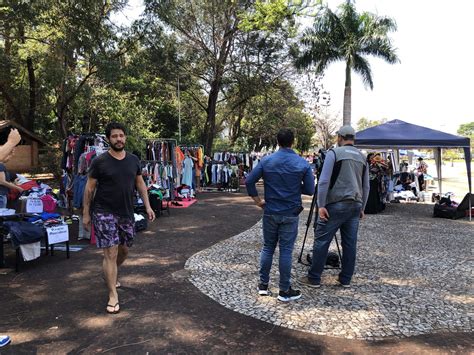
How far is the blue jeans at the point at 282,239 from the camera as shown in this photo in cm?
394

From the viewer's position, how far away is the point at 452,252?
21.1ft

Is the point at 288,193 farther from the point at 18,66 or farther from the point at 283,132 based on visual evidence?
the point at 18,66

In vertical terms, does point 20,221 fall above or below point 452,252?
above

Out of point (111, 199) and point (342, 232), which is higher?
point (111, 199)

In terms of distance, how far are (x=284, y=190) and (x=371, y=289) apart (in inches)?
70.5

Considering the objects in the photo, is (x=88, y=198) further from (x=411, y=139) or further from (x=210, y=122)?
(x=210, y=122)

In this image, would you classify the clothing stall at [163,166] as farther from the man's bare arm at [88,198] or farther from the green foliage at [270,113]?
the green foliage at [270,113]

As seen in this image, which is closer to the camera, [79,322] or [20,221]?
[79,322]

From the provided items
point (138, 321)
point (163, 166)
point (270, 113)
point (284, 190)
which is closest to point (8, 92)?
point (163, 166)

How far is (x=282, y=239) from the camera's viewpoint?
3.97 m

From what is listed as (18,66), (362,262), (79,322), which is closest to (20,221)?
(79,322)

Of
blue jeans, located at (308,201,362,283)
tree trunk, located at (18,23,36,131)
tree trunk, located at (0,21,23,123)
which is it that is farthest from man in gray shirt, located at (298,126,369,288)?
tree trunk, located at (18,23,36,131)

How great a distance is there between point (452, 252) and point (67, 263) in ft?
20.7

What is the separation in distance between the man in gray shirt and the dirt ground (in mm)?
1270
